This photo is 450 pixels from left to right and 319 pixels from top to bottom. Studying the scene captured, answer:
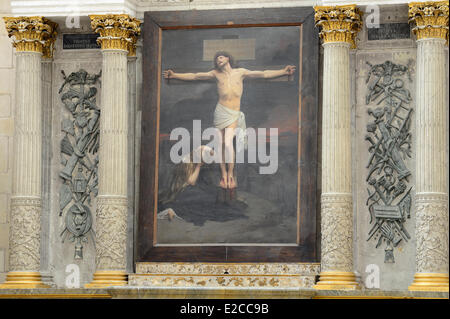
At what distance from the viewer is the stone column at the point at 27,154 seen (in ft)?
93.7

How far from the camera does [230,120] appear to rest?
1131 inches

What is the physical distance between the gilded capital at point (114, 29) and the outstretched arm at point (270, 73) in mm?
2466

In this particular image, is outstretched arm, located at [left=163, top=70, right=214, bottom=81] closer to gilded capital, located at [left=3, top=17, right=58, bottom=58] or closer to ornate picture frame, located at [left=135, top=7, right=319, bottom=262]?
ornate picture frame, located at [left=135, top=7, right=319, bottom=262]

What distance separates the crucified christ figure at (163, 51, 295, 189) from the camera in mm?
28641

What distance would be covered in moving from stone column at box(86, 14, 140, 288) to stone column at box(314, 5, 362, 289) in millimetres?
3932

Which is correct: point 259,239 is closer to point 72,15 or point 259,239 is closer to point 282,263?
point 282,263

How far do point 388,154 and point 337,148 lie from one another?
3.59 ft

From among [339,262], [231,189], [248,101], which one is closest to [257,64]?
[248,101]

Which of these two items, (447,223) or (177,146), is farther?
(177,146)

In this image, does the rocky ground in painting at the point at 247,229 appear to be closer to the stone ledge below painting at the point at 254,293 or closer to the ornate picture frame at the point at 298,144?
the ornate picture frame at the point at 298,144

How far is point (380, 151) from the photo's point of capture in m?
28.1

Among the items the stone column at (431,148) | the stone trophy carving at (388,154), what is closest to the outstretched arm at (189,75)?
the stone trophy carving at (388,154)

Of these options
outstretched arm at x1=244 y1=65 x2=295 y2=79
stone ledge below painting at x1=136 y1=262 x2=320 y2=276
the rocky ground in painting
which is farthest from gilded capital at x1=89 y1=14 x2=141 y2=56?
stone ledge below painting at x1=136 y1=262 x2=320 y2=276

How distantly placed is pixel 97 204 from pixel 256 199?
124 inches
